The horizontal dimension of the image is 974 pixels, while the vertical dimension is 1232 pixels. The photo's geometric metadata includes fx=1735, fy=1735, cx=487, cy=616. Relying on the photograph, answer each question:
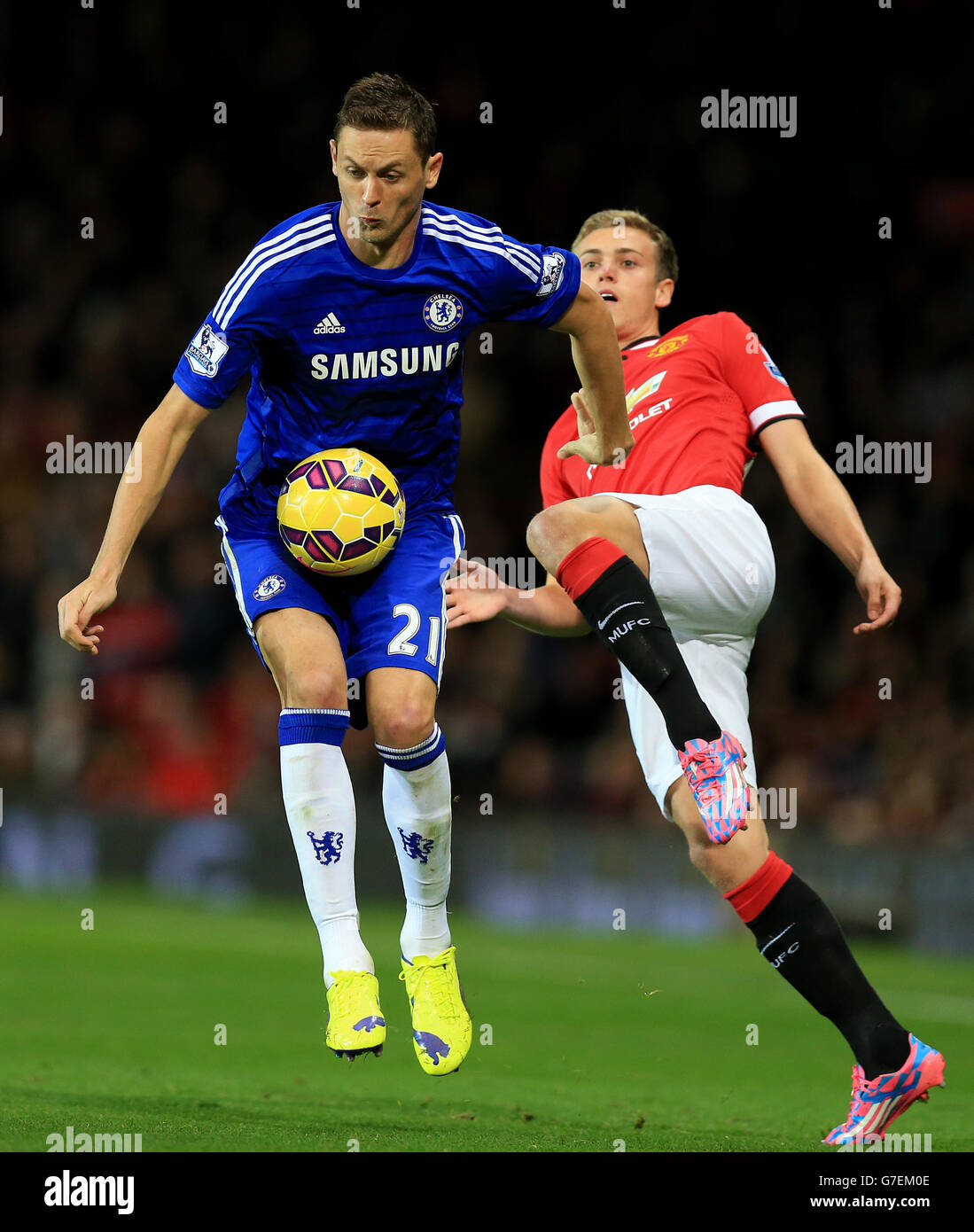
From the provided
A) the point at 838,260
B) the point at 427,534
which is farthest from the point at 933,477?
the point at 427,534

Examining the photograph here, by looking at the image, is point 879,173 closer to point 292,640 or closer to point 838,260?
point 838,260

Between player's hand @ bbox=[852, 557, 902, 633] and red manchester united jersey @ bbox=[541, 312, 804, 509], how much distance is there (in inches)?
23.1

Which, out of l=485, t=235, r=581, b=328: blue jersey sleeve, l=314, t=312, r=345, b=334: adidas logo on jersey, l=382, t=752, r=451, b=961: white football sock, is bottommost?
l=382, t=752, r=451, b=961: white football sock

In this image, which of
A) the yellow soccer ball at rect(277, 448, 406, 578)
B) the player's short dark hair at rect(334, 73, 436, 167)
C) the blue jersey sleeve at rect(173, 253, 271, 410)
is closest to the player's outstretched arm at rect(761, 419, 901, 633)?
the yellow soccer ball at rect(277, 448, 406, 578)

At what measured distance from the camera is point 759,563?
5.86 metres

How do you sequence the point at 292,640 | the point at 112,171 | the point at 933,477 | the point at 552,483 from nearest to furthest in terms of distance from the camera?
the point at 292,640 → the point at 552,483 → the point at 933,477 → the point at 112,171

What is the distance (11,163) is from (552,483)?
43.9 ft

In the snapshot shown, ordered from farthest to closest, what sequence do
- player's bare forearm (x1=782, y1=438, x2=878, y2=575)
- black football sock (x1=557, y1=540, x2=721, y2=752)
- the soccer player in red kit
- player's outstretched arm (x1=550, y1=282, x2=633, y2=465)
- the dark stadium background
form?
the dark stadium background < player's bare forearm (x1=782, y1=438, x2=878, y2=575) < player's outstretched arm (x1=550, y1=282, x2=633, y2=465) < the soccer player in red kit < black football sock (x1=557, y1=540, x2=721, y2=752)

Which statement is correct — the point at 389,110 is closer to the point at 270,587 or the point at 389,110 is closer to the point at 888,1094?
the point at 270,587

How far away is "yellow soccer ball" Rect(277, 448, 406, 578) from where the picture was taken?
5.54 m

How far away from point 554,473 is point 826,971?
2.24 metres

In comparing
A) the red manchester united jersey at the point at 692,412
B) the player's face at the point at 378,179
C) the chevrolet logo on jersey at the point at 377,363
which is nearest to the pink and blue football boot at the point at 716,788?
the red manchester united jersey at the point at 692,412

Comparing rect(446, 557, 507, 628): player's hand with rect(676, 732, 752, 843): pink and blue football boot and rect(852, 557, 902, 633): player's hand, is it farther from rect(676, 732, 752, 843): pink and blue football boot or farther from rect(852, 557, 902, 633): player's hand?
rect(852, 557, 902, 633): player's hand

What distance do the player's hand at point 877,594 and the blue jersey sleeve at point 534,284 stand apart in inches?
53.4
